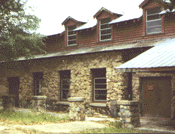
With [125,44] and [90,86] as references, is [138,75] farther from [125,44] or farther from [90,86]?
[90,86]

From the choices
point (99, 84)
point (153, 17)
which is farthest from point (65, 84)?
point (153, 17)

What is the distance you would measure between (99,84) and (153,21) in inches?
198

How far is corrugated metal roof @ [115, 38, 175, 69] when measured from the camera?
1048 cm

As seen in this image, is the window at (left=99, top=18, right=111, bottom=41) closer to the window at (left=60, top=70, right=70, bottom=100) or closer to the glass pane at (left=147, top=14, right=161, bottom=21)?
the glass pane at (left=147, top=14, right=161, bottom=21)

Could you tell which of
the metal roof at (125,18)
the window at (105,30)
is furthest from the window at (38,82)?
the window at (105,30)

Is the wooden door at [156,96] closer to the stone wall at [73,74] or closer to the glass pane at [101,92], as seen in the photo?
the stone wall at [73,74]

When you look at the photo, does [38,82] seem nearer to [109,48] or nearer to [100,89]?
[100,89]

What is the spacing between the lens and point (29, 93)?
68.5ft

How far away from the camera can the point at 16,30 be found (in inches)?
671

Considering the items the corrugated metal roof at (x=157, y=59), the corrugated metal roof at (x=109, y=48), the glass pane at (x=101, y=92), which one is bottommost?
the glass pane at (x=101, y=92)

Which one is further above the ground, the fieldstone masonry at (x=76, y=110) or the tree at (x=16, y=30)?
the tree at (x=16, y=30)

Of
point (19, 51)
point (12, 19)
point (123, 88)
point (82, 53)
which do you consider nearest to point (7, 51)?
point (19, 51)

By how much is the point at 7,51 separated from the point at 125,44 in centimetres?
727

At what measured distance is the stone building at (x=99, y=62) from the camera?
50.4 feet
